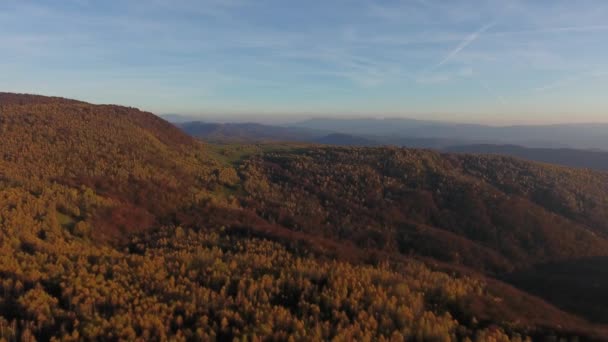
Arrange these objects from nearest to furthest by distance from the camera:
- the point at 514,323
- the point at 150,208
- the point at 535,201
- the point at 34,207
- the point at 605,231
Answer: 1. the point at 514,323
2. the point at 34,207
3. the point at 150,208
4. the point at 605,231
5. the point at 535,201

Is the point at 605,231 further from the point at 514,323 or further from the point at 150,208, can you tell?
the point at 150,208

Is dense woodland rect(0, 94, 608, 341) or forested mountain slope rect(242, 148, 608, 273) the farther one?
forested mountain slope rect(242, 148, 608, 273)

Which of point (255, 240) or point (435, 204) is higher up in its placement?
point (255, 240)

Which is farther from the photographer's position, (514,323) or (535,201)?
(535,201)

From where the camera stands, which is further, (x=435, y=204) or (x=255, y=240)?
(x=435, y=204)

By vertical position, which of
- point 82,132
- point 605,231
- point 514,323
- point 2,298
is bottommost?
point 605,231

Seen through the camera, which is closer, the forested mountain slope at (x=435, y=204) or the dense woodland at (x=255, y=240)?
the dense woodland at (x=255, y=240)

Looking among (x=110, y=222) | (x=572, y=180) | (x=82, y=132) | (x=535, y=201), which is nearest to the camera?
(x=110, y=222)

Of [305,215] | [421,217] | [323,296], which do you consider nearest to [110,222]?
[323,296]
